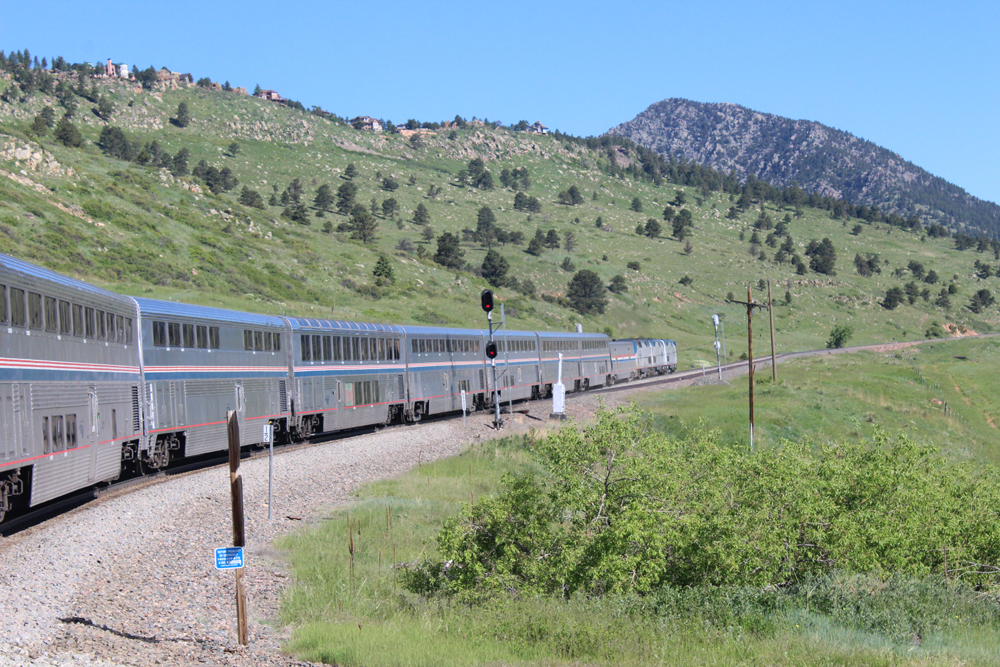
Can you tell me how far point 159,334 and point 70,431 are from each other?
6722 millimetres

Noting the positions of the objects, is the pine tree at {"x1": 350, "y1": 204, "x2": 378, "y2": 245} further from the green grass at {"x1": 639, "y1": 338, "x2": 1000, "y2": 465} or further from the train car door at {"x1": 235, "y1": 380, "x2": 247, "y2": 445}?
the train car door at {"x1": 235, "y1": 380, "x2": 247, "y2": 445}

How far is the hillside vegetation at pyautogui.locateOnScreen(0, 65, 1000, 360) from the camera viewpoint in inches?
3022

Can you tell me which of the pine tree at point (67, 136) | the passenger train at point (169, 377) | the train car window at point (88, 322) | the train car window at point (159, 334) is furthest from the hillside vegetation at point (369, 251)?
the train car window at point (88, 322)

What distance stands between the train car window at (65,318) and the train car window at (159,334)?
583 centimetres

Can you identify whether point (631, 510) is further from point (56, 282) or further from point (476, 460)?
point (476, 460)

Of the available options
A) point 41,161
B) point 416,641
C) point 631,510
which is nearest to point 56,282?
point 416,641

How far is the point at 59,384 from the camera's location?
16.4m

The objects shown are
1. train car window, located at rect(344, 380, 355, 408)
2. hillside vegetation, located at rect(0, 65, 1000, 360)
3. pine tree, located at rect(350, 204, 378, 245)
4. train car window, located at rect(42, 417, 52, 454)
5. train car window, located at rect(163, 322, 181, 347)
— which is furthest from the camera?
pine tree, located at rect(350, 204, 378, 245)

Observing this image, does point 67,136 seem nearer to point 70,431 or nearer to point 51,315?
point 70,431

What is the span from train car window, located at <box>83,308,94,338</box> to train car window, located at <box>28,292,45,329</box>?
244cm

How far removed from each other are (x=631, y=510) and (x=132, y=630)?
736cm

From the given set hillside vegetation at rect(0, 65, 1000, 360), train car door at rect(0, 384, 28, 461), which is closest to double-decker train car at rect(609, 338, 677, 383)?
hillside vegetation at rect(0, 65, 1000, 360)

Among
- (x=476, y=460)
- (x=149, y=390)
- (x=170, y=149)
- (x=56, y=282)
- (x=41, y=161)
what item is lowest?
(x=476, y=460)

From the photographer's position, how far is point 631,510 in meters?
14.7
